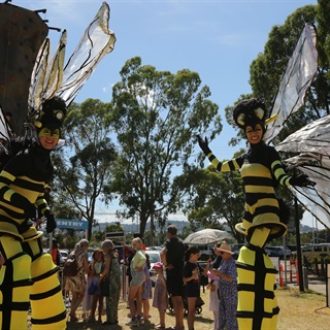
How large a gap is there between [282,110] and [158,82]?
80.7 feet

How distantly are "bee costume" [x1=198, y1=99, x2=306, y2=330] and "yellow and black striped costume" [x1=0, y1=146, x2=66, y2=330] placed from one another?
1671 mm

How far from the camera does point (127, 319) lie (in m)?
10.1

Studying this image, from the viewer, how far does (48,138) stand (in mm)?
5004

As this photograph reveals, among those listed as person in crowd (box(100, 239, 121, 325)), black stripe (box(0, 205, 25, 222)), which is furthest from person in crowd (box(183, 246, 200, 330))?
black stripe (box(0, 205, 25, 222))

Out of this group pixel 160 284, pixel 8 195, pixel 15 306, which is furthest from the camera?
pixel 160 284

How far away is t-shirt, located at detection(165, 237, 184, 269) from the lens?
8.44 metres

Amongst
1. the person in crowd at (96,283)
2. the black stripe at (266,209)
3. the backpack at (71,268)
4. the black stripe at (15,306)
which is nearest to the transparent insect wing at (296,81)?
the black stripe at (266,209)

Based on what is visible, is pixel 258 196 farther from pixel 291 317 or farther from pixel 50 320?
pixel 291 317

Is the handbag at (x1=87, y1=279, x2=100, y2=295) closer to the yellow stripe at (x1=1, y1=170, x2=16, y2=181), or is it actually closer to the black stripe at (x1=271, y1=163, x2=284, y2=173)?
the yellow stripe at (x1=1, y1=170, x2=16, y2=181)

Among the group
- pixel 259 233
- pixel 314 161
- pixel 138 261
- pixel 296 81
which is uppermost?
pixel 296 81

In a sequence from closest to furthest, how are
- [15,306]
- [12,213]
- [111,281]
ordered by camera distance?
[15,306], [12,213], [111,281]

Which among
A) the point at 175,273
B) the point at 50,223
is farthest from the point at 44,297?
the point at 175,273

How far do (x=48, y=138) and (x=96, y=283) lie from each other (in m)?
5.58

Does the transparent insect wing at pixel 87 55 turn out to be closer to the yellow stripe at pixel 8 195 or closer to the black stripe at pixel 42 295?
the yellow stripe at pixel 8 195
